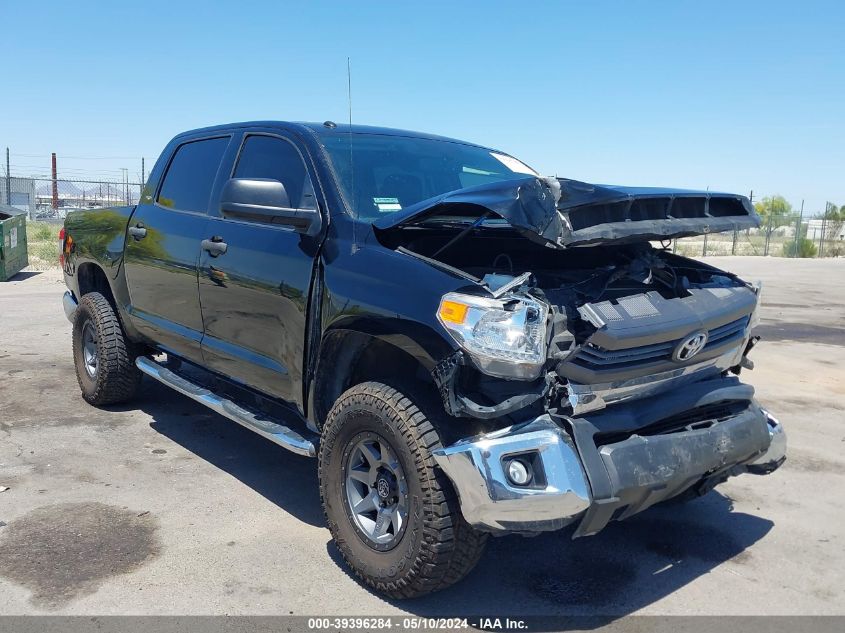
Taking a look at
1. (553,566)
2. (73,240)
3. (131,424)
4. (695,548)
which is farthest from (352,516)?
(73,240)

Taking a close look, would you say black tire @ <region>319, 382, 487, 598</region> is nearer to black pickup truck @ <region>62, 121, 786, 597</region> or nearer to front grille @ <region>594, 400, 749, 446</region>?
black pickup truck @ <region>62, 121, 786, 597</region>

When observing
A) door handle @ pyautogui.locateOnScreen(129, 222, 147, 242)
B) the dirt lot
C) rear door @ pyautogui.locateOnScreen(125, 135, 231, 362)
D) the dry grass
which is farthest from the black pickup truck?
the dry grass

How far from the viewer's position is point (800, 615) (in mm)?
3121

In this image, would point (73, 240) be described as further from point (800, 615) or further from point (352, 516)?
point (800, 615)

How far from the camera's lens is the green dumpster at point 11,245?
1341 cm

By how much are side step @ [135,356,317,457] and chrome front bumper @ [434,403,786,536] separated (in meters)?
1.05

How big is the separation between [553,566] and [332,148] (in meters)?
2.36

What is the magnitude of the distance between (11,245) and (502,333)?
44.5 ft

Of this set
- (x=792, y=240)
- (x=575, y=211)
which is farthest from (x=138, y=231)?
(x=792, y=240)

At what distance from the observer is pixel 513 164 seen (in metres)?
4.98

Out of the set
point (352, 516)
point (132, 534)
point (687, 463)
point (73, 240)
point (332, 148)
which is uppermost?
point (332, 148)

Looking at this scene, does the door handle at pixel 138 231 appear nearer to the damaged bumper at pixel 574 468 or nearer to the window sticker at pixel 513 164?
the window sticker at pixel 513 164

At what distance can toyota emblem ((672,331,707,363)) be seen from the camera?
3.10 meters

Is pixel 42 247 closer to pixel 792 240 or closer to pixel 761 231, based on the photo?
pixel 761 231
